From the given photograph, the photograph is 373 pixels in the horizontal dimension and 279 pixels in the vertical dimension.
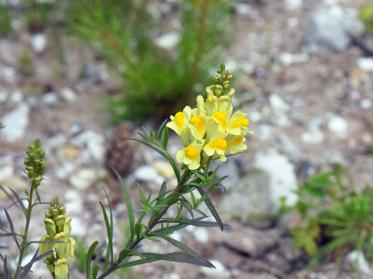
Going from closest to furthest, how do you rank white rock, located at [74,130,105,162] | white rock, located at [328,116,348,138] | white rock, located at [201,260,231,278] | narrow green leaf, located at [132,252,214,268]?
narrow green leaf, located at [132,252,214,268] < white rock, located at [201,260,231,278] < white rock, located at [74,130,105,162] < white rock, located at [328,116,348,138]

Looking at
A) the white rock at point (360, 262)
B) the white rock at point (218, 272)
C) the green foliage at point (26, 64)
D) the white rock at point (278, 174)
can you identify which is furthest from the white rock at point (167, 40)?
the white rock at point (360, 262)

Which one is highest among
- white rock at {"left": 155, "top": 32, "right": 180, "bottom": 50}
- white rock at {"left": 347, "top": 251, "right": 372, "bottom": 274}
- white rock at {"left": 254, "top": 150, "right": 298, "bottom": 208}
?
white rock at {"left": 155, "top": 32, "right": 180, "bottom": 50}

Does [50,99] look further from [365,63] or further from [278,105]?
[365,63]

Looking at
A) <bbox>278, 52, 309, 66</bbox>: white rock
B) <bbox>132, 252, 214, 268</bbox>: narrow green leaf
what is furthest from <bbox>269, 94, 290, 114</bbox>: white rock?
<bbox>132, 252, 214, 268</bbox>: narrow green leaf

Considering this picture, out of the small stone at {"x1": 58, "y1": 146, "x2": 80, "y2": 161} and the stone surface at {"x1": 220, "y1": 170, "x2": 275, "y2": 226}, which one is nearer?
the stone surface at {"x1": 220, "y1": 170, "x2": 275, "y2": 226}

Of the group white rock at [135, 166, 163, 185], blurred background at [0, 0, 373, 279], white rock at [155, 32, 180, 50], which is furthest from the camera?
white rock at [155, 32, 180, 50]

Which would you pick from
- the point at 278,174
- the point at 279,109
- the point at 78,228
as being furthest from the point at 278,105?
the point at 78,228

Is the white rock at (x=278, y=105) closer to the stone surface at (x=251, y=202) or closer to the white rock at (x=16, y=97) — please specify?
the stone surface at (x=251, y=202)

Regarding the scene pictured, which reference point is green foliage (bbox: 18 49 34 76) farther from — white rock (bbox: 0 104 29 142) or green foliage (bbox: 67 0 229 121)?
green foliage (bbox: 67 0 229 121)
